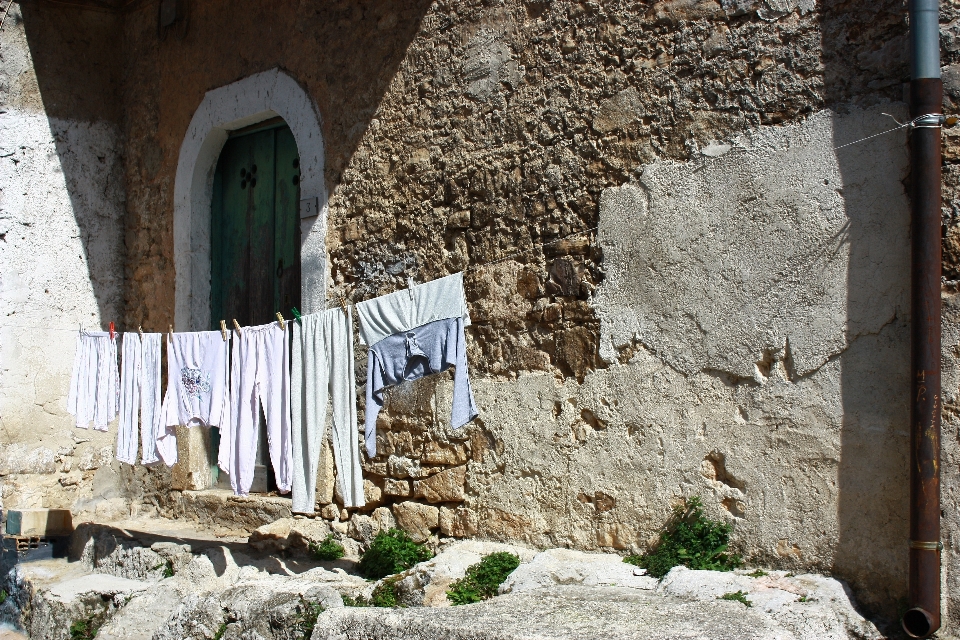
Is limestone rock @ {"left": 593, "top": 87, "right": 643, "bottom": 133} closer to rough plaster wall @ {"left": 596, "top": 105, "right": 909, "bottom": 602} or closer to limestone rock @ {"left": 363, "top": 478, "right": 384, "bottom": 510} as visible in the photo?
rough plaster wall @ {"left": 596, "top": 105, "right": 909, "bottom": 602}

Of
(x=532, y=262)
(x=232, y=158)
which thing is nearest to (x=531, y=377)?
(x=532, y=262)

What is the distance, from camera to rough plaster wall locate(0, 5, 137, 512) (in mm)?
6289

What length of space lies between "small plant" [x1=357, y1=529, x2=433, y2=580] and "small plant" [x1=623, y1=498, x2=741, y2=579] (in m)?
1.34

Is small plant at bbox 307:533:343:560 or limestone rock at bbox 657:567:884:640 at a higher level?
limestone rock at bbox 657:567:884:640

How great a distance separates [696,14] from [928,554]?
8.01 ft

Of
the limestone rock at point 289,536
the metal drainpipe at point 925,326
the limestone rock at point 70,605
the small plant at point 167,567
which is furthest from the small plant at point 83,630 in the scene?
the metal drainpipe at point 925,326

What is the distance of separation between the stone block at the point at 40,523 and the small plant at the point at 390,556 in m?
2.19

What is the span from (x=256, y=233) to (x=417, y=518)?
2.47 metres

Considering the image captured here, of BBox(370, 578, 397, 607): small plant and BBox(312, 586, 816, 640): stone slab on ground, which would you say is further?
BBox(370, 578, 397, 607): small plant

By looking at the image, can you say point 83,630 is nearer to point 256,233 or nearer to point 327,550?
point 327,550

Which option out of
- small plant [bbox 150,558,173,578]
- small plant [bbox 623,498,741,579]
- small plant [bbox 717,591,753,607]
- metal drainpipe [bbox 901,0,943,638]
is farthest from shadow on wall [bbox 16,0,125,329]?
metal drainpipe [bbox 901,0,943,638]

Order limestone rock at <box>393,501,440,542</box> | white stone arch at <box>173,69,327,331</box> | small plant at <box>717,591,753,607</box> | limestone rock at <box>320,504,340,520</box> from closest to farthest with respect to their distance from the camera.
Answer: small plant at <box>717,591,753,607</box> → limestone rock at <box>393,501,440,542</box> → limestone rock at <box>320,504,340,520</box> → white stone arch at <box>173,69,327,331</box>

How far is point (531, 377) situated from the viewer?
4445 millimetres

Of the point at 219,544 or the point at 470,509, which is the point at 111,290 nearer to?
the point at 219,544
